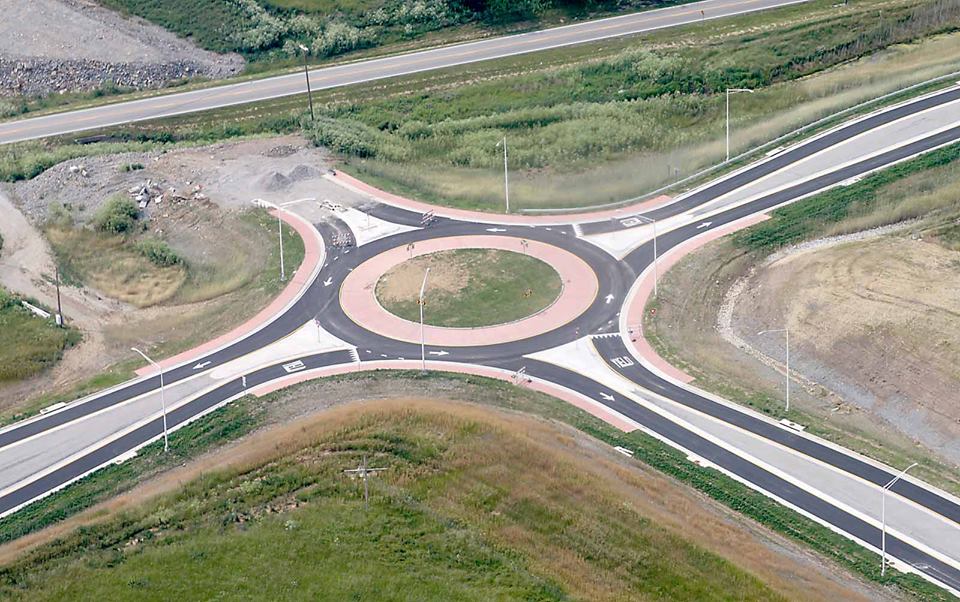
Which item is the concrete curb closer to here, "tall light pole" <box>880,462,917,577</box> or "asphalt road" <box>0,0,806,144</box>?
"asphalt road" <box>0,0,806,144</box>

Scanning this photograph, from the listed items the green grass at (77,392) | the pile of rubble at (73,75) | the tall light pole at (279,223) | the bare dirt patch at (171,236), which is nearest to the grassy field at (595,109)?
the bare dirt patch at (171,236)

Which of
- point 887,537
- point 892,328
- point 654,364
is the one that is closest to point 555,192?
point 654,364

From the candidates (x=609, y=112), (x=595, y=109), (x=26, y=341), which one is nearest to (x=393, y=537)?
(x=26, y=341)

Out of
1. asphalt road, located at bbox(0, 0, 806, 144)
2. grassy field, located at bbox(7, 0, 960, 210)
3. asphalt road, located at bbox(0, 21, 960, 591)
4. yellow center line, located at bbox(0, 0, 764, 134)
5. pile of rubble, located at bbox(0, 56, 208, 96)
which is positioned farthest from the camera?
pile of rubble, located at bbox(0, 56, 208, 96)

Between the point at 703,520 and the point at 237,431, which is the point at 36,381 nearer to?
the point at 237,431

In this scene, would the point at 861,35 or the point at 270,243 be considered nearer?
the point at 270,243

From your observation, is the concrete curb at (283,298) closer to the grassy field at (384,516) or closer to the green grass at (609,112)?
the green grass at (609,112)

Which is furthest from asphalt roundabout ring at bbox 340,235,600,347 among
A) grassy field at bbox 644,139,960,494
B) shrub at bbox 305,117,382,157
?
shrub at bbox 305,117,382,157
